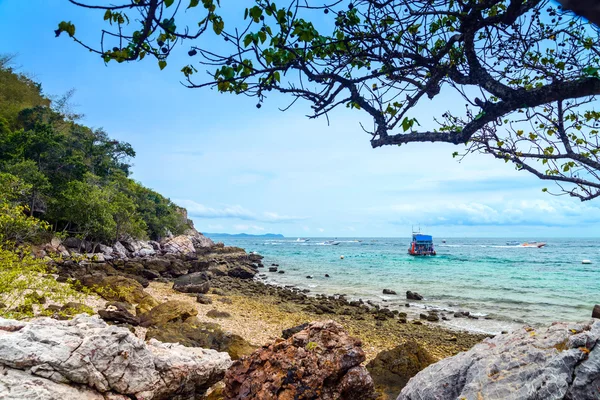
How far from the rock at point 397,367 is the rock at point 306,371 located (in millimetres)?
1319

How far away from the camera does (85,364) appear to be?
4.39 metres

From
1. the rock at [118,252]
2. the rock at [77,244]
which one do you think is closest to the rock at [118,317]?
the rock at [77,244]

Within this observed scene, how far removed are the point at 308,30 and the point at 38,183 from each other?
28.4m

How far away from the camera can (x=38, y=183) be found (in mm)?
25141

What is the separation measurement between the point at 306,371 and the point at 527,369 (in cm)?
254

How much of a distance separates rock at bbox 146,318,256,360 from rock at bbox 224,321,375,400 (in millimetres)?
2569

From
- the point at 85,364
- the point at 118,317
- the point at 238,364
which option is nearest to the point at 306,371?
the point at 238,364

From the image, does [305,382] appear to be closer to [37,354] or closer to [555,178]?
[37,354]

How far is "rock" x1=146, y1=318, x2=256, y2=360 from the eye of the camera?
7405 mm

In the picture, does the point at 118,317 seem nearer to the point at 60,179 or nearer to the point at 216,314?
the point at 216,314

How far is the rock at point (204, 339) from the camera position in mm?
7405

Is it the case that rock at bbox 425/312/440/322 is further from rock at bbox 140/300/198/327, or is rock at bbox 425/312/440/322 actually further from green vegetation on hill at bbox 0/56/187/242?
green vegetation on hill at bbox 0/56/187/242

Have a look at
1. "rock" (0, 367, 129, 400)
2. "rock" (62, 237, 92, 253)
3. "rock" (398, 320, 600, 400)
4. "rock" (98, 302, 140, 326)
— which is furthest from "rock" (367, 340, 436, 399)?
"rock" (62, 237, 92, 253)

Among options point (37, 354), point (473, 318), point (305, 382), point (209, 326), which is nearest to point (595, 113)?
point (305, 382)
